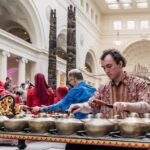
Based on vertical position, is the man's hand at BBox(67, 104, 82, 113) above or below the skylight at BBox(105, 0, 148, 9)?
below

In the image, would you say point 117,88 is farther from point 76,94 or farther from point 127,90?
point 76,94

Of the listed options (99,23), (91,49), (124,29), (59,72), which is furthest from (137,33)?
(59,72)

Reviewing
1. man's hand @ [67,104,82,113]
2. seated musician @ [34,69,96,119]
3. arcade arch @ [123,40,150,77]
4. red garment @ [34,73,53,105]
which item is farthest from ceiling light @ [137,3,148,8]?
man's hand @ [67,104,82,113]

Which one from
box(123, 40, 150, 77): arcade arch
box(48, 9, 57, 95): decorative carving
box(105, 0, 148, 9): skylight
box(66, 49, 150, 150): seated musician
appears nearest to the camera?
box(66, 49, 150, 150): seated musician

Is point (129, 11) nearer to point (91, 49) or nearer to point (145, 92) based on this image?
point (91, 49)

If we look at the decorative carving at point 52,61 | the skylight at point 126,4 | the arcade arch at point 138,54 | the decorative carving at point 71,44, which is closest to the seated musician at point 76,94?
the decorative carving at point 52,61

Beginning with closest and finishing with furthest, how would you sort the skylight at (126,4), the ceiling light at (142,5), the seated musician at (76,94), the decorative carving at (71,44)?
the seated musician at (76,94), the decorative carving at (71,44), the skylight at (126,4), the ceiling light at (142,5)

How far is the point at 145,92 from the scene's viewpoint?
2.98 metres

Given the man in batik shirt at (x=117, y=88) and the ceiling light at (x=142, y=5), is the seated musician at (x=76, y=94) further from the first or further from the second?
the ceiling light at (x=142, y=5)

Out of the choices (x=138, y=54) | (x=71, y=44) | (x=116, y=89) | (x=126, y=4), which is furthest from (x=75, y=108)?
(x=138, y=54)

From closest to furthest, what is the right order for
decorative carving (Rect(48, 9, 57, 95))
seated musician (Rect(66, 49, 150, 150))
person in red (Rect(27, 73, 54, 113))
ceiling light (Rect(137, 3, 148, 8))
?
seated musician (Rect(66, 49, 150, 150)) < person in red (Rect(27, 73, 54, 113)) < decorative carving (Rect(48, 9, 57, 95)) < ceiling light (Rect(137, 3, 148, 8))

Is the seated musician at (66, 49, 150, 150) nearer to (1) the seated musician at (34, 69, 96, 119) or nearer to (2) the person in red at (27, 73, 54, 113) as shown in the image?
(1) the seated musician at (34, 69, 96, 119)

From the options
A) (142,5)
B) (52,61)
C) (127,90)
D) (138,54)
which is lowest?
(127,90)

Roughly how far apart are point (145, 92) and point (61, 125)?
0.75m
